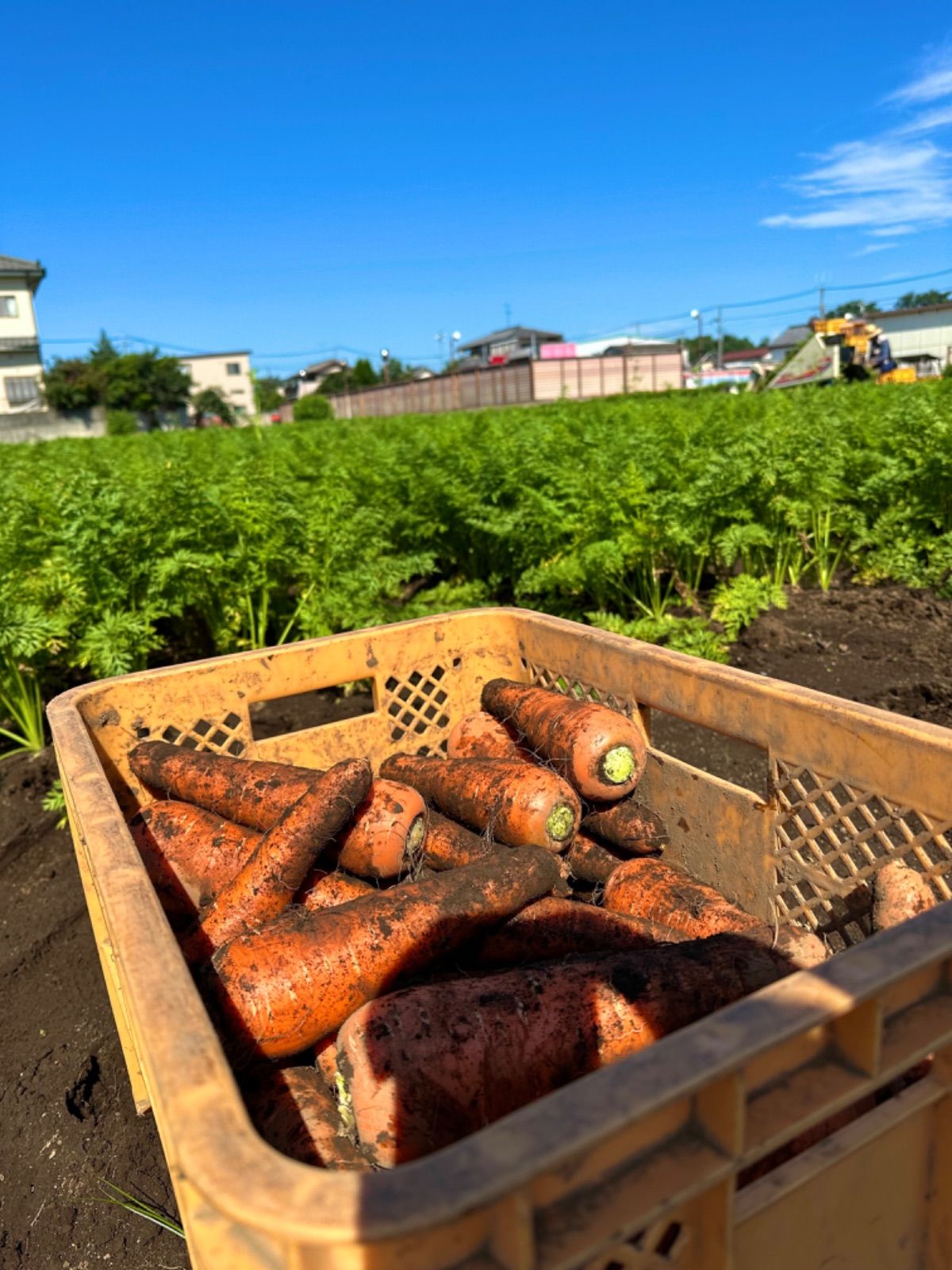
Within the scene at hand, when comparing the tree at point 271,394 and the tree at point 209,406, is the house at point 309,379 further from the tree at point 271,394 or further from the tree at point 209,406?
the tree at point 209,406

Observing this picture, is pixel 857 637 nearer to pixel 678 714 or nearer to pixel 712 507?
pixel 712 507

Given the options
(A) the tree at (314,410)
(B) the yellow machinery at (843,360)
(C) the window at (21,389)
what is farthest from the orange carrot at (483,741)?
(C) the window at (21,389)

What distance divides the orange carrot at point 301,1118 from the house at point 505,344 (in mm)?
93462

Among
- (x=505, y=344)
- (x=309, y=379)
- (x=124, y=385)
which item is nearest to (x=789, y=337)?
(x=505, y=344)

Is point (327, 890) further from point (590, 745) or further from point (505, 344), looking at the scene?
point (505, 344)

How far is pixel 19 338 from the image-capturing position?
198 feet

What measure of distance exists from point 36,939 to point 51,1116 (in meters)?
1.07

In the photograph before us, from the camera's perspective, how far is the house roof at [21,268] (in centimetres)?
5844

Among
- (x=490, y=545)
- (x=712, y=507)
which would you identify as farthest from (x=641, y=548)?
(x=490, y=545)

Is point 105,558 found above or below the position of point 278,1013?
above

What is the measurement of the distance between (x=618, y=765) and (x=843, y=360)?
33.9 meters

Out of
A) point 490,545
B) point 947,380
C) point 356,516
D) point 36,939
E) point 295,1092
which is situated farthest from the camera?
point 947,380

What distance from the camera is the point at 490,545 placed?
8.16m

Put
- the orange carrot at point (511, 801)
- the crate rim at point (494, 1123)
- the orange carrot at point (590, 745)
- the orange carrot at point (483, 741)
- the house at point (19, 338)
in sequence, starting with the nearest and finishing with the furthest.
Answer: the crate rim at point (494, 1123)
the orange carrot at point (511, 801)
the orange carrot at point (590, 745)
the orange carrot at point (483, 741)
the house at point (19, 338)
